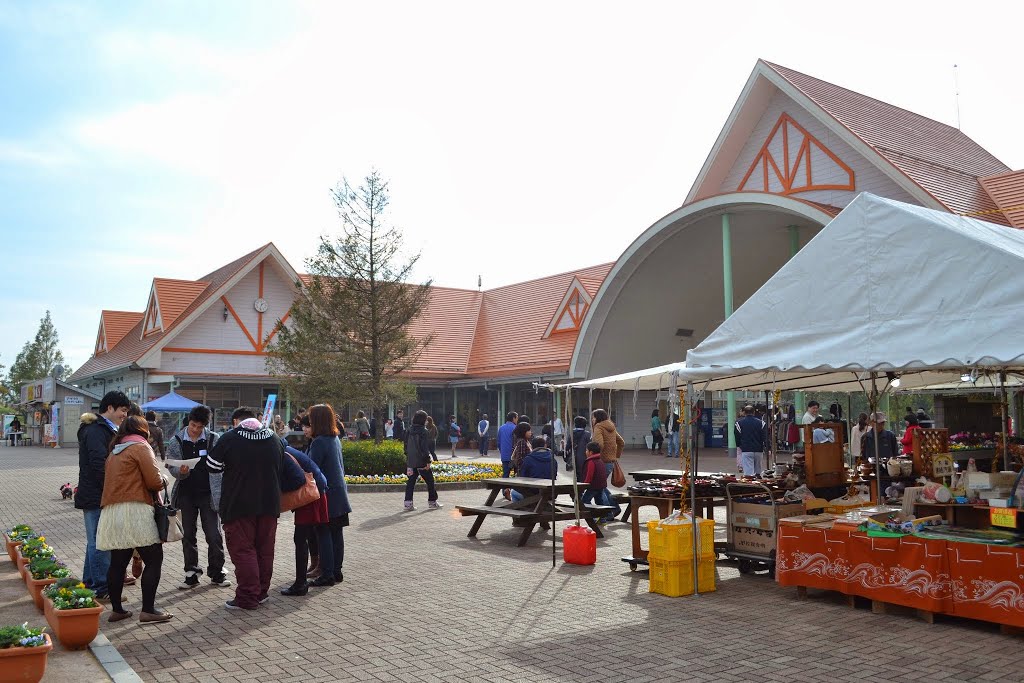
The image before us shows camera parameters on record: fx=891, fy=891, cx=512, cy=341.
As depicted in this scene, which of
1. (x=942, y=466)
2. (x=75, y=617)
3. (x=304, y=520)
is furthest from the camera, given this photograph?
(x=942, y=466)

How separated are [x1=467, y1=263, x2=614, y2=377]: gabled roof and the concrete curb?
2414cm

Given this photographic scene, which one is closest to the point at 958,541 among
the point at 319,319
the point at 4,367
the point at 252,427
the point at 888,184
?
the point at 252,427

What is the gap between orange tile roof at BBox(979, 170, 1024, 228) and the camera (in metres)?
19.7

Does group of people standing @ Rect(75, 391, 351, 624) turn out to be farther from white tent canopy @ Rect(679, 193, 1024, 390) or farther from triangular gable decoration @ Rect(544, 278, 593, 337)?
triangular gable decoration @ Rect(544, 278, 593, 337)

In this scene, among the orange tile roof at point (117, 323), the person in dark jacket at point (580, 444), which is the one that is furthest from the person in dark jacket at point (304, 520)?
the orange tile roof at point (117, 323)

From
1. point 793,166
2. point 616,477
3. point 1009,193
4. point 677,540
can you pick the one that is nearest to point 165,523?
point 677,540

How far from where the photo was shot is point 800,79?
79.3 ft

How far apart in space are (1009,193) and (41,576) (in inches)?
863

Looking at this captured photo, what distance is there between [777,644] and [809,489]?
4.05 m

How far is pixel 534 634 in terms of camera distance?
6.85 metres

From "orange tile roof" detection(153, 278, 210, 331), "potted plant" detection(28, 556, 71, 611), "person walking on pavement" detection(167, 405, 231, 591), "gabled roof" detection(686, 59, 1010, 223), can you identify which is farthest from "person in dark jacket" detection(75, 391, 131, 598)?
"orange tile roof" detection(153, 278, 210, 331)

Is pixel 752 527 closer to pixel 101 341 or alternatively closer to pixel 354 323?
pixel 354 323

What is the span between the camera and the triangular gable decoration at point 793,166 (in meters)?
22.6

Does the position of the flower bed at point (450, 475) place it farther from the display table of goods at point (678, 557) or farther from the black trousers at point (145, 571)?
the black trousers at point (145, 571)
